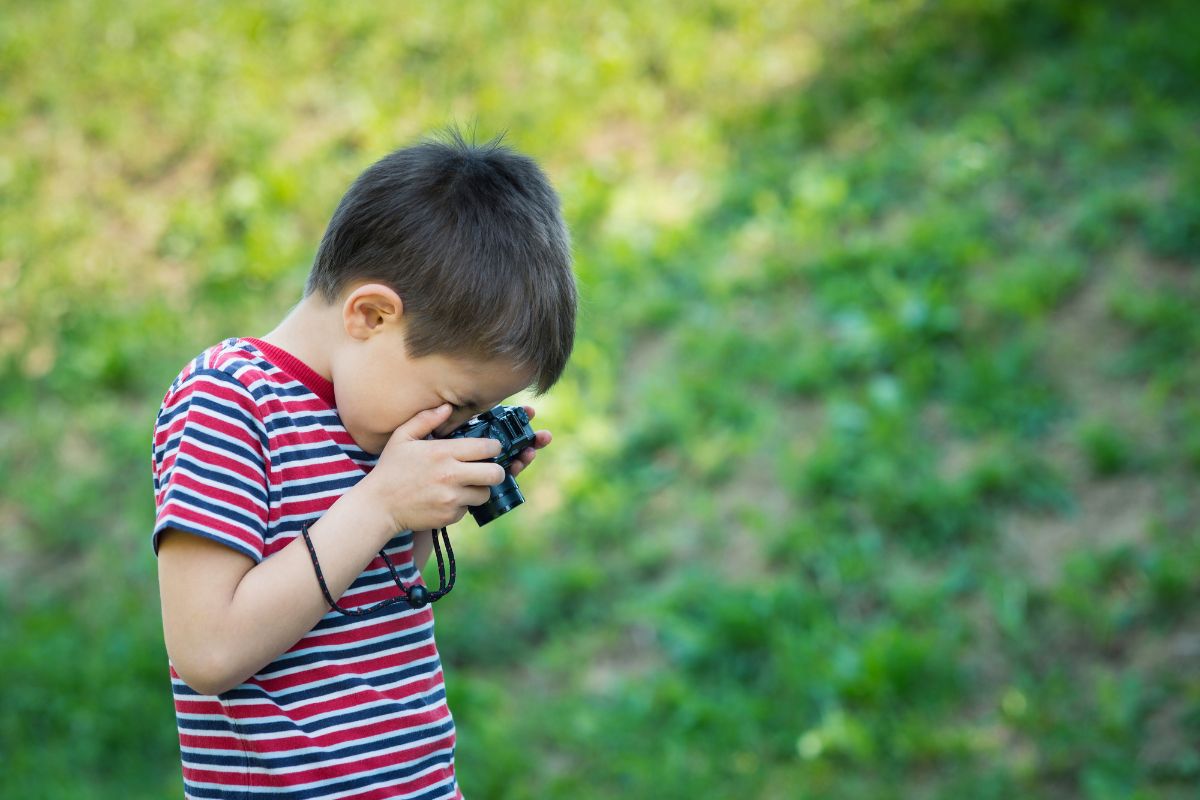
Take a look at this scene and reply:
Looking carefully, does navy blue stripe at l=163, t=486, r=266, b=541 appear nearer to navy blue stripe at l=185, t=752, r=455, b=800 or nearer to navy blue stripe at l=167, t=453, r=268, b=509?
navy blue stripe at l=167, t=453, r=268, b=509

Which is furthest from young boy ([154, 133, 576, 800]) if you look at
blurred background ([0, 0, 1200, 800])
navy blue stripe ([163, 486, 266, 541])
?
blurred background ([0, 0, 1200, 800])

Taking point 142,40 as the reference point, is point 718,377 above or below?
below

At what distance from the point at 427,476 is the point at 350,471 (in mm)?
127

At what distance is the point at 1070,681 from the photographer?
344 centimetres

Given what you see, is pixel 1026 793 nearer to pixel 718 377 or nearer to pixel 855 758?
pixel 855 758

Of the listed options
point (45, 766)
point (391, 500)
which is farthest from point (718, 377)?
point (391, 500)

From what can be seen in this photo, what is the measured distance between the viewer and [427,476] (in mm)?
1446

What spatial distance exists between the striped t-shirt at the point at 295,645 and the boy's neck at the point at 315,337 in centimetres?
2

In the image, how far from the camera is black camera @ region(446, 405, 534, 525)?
154cm

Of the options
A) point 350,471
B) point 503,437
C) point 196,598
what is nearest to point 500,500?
point 503,437

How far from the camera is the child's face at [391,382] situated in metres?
1.50

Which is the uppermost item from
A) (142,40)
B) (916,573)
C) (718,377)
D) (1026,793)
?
(142,40)

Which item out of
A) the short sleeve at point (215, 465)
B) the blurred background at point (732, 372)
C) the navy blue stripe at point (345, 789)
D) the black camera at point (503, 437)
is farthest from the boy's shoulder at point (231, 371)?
the blurred background at point (732, 372)

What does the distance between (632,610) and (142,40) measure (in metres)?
5.00
